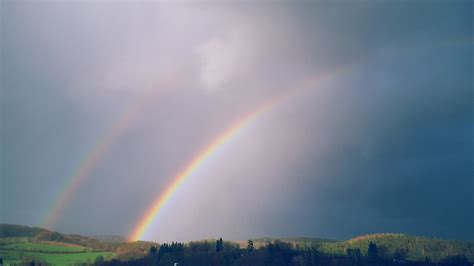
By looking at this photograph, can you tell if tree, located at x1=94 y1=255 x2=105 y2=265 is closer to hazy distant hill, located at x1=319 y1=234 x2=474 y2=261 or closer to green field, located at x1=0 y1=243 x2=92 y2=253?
green field, located at x1=0 y1=243 x2=92 y2=253

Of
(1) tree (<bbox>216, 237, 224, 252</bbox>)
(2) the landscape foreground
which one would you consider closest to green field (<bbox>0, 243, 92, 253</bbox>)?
(2) the landscape foreground

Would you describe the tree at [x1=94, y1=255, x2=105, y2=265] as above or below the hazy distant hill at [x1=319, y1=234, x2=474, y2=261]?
below

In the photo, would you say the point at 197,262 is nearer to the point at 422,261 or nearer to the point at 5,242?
the point at 5,242

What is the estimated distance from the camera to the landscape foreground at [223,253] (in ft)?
512

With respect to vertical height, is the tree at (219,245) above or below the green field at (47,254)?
above

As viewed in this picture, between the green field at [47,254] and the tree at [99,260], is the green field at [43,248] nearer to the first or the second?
the green field at [47,254]

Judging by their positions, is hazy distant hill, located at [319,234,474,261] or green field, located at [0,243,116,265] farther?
hazy distant hill, located at [319,234,474,261]

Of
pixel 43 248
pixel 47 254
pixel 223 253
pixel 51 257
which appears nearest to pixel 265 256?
pixel 223 253

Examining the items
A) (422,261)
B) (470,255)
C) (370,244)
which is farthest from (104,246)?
(470,255)

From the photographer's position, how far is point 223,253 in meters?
171

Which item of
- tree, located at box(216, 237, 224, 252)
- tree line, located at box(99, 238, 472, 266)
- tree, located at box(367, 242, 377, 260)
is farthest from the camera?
tree, located at box(367, 242, 377, 260)

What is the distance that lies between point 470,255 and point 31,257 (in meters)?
171

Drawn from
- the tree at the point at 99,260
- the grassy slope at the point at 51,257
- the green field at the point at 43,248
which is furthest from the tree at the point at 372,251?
the green field at the point at 43,248

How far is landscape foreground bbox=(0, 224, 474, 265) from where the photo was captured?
156m
